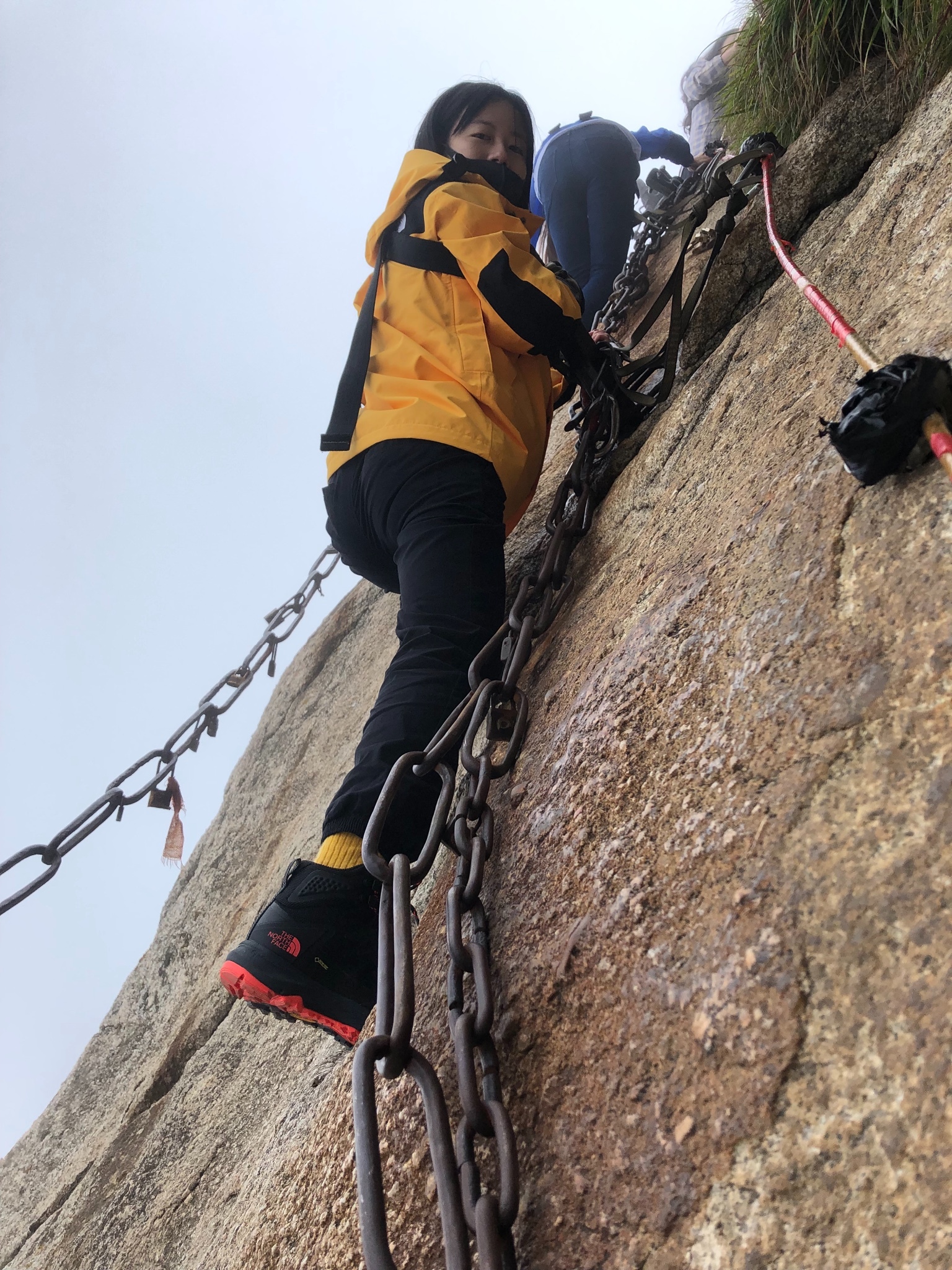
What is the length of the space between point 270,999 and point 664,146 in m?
5.15

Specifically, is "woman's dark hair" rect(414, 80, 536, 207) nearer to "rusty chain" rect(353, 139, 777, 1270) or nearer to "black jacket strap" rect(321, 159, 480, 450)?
"black jacket strap" rect(321, 159, 480, 450)

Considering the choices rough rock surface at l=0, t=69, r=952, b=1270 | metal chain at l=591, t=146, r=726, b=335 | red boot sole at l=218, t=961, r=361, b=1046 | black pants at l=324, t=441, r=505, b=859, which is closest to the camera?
rough rock surface at l=0, t=69, r=952, b=1270

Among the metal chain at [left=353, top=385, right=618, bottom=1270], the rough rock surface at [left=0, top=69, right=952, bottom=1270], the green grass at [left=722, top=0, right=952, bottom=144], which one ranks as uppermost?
the green grass at [left=722, top=0, right=952, bottom=144]

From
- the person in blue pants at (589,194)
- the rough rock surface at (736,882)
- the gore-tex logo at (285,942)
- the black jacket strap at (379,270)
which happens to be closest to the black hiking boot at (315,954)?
the gore-tex logo at (285,942)

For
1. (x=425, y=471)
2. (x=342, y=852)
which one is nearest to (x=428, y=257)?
(x=425, y=471)

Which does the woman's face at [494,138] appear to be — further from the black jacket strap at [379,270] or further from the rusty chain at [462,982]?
the rusty chain at [462,982]

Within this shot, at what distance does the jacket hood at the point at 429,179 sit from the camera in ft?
6.44

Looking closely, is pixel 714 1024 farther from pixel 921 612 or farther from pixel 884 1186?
pixel 921 612

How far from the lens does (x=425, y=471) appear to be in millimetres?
1699

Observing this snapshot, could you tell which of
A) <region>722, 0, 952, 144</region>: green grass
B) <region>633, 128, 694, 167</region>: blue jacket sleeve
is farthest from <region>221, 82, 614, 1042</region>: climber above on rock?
<region>633, 128, 694, 167</region>: blue jacket sleeve

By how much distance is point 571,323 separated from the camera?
183cm

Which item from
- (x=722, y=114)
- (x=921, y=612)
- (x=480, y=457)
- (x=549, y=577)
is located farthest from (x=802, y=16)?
(x=921, y=612)

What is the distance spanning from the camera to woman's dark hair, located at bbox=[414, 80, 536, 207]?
7.43ft

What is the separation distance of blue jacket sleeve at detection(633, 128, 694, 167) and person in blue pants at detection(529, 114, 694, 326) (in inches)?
42.5
